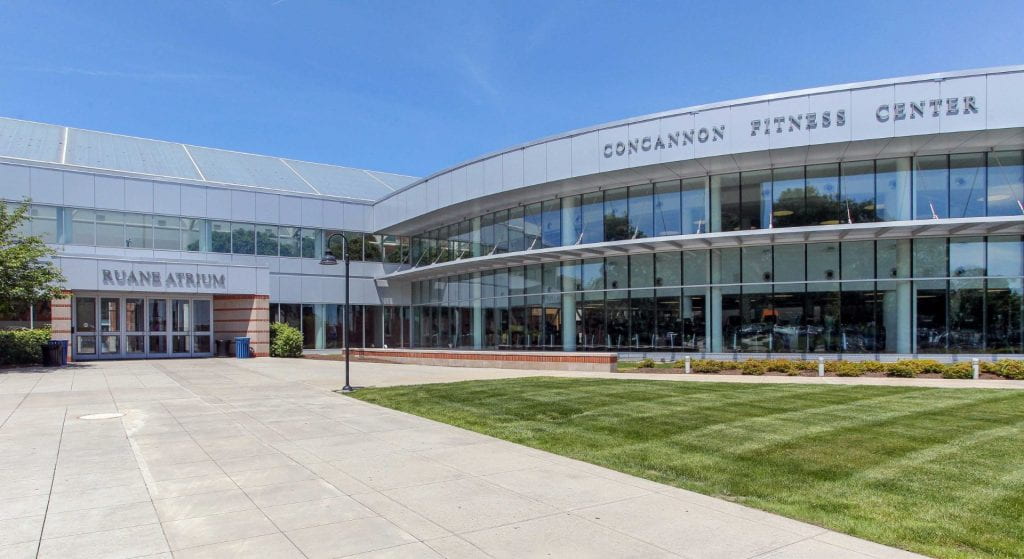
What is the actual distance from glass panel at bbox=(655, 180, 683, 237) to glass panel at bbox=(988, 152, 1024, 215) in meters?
9.90

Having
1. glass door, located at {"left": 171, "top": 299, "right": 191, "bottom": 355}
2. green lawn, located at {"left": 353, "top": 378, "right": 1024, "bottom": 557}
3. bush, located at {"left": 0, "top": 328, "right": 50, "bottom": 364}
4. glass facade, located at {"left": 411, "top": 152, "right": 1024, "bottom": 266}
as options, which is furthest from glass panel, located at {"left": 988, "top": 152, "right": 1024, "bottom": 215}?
bush, located at {"left": 0, "top": 328, "right": 50, "bottom": 364}

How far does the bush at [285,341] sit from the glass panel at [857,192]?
24871mm

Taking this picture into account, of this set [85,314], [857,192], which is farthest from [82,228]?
[857,192]

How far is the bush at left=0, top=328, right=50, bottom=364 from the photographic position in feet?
76.8

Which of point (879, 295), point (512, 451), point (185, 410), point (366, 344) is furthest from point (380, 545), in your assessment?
point (366, 344)

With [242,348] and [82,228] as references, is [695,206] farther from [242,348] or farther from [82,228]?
[82,228]

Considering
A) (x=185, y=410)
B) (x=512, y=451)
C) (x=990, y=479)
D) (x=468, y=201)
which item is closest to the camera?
(x=990, y=479)

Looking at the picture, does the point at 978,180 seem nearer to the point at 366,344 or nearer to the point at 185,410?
the point at 185,410

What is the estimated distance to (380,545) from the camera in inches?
207

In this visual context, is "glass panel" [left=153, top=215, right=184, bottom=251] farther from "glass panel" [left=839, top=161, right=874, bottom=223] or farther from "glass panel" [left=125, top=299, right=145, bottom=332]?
"glass panel" [left=839, top=161, right=874, bottom=223]

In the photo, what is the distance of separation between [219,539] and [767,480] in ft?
18.3

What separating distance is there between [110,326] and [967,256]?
34.2 metres

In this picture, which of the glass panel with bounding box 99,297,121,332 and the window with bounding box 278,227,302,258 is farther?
the window with bounding box 278,227,302,258

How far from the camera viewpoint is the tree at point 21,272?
70.6 feet
